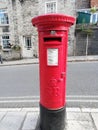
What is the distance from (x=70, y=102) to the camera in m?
4.32

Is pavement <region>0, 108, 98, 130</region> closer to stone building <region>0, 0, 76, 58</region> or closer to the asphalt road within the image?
the asphalt road

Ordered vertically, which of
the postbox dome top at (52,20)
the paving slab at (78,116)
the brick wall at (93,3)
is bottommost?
the paving slab at (78,116)

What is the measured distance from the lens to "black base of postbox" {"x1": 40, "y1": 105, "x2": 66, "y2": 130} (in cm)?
279

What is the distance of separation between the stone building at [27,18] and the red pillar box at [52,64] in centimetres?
1297

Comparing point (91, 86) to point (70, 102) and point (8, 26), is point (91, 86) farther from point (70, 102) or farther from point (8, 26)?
point (8, 26)

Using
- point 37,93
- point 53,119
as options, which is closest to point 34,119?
point 53,119

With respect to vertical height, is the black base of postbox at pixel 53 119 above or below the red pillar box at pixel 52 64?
below

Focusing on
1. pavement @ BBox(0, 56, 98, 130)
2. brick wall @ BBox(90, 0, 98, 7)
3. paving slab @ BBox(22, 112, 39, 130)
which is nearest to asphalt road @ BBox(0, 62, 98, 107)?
pavement @ BBox(0, 56, 98, 130)

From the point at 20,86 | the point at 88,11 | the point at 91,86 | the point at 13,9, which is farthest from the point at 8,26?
the point at 91,86

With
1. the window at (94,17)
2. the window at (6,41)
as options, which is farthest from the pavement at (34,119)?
the window at (94,17)

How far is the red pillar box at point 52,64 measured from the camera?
8.02ft

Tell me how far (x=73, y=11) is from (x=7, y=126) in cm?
1369

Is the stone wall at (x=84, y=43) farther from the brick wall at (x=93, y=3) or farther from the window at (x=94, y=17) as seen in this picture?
the brick wall at (x=93, y=3)

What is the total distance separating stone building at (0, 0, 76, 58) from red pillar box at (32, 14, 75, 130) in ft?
42.6
